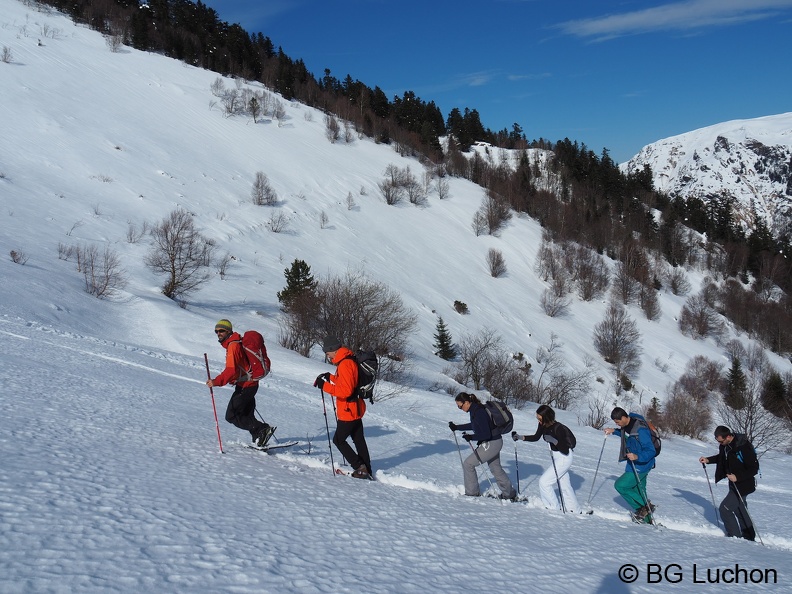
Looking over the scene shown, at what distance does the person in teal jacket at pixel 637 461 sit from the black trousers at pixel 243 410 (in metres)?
4.63

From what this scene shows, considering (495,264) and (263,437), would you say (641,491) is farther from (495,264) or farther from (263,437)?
(495,264)

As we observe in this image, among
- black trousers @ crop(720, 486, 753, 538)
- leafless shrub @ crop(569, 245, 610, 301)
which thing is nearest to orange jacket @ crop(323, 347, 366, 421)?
black trousers @ crop(720, 486, 753, 538)

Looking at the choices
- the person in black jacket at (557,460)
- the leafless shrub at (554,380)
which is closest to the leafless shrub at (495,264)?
the leafless shrub at (554,380)

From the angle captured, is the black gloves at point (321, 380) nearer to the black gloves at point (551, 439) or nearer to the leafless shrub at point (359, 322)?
the black gloves at point (551, 439)

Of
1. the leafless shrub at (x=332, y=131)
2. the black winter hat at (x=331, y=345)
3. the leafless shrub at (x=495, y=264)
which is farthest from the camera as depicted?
the leafless shrub at (x=332, y=131)

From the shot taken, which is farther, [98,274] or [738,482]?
[98,274]

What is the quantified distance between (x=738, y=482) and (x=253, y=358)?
6.50 meters

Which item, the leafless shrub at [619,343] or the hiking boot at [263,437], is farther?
the leafless shrub at [619,343]

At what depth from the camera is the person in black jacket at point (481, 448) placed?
6637 millimetres

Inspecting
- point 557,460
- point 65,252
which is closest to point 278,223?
point 65,252

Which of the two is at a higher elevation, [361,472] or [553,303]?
[553,303]

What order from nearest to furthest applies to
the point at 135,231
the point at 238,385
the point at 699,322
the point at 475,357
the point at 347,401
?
1. the point at 347,401
2. the point at 238,385
3. the point at 475,357
4. the point at 135,231
5. the point at 699,322

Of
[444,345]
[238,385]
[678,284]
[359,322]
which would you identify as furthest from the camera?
[678,284]

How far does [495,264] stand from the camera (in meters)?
50.3
